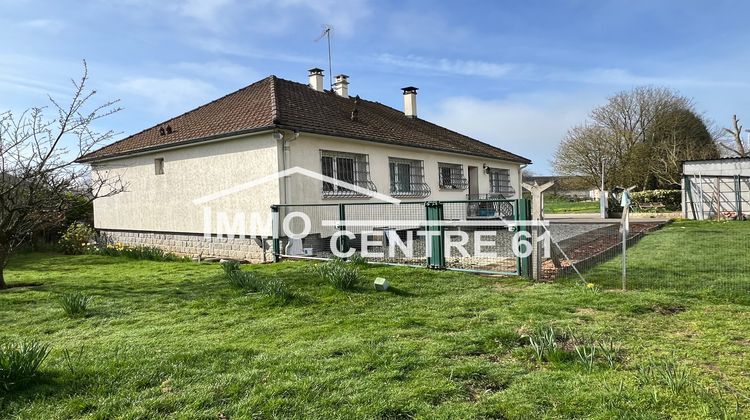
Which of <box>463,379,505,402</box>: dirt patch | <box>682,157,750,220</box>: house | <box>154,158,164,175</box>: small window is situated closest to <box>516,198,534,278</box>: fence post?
<box>463,379,505,402</box>: dirt patch

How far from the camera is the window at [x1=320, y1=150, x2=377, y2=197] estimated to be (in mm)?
13000

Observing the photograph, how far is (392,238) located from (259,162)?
3.99m

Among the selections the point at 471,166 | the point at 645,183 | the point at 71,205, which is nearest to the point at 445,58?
the point at 471,166

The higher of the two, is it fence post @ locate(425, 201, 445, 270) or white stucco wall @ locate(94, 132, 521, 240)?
white stucco wall @ locate(94, 132, 521, 240)

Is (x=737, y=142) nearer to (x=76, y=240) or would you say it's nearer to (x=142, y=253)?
(x=142, y=253)

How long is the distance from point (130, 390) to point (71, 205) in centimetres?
697

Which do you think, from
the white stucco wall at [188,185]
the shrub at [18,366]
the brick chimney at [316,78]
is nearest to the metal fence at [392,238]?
the white stucco wall at [188,185]

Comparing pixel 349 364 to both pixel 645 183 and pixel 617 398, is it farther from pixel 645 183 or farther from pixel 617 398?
pixel 645 183

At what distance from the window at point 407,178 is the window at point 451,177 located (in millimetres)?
1257

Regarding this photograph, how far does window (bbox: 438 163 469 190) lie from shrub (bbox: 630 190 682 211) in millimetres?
17465

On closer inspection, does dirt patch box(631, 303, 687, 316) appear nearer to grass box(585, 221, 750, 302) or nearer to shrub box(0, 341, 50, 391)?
grass box(585, 221, 750, 302)

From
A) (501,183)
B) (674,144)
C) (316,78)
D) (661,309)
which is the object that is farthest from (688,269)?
(674,144)

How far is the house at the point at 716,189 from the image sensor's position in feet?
74.4

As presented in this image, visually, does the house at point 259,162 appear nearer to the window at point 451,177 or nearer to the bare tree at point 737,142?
the window at point 451,177
